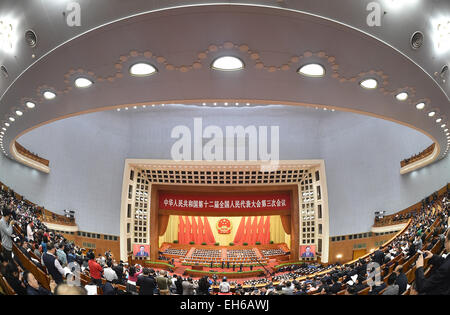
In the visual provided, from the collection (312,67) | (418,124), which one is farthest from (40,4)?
(418,124)

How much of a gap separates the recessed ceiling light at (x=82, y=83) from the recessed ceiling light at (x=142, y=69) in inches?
30.0

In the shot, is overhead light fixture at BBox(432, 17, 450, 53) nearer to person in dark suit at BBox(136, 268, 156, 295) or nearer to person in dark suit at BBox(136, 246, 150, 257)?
person in dark suit at BBox(136, 268, 156, 295)

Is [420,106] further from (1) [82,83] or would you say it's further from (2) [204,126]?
(2) [204,126]

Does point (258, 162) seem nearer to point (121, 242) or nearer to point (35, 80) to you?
point (121, 242)

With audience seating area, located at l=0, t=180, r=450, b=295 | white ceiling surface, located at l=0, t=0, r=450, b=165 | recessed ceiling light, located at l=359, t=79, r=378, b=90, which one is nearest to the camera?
white ceiling surface, located at l=0, t=0, r=450, b=165

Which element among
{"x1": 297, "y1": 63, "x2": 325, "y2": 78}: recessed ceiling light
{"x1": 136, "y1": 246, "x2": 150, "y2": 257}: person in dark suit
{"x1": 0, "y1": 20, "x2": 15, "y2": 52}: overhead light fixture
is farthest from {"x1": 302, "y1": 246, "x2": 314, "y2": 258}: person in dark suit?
{"x1": 0, "y1": 20, "x2": 15, "y2": 52}: overhead light fixture

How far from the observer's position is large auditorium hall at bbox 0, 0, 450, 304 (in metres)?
2.93

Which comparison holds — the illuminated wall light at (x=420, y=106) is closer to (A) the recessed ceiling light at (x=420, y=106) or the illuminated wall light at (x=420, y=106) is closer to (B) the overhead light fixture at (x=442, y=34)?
(A) the recessed ceiling light at (x=420, y=106)

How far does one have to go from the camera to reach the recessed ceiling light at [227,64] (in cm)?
361

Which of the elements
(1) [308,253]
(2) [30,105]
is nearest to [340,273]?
(2) [30,105]

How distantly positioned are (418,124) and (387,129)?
29.9 feet

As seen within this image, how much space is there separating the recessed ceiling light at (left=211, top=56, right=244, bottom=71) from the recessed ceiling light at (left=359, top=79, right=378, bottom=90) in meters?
1.89

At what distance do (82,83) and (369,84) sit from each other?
4467 mm

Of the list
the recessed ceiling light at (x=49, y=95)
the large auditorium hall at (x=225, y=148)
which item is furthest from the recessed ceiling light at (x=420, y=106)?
the recessed ceiling light at (x=49, y=95)
